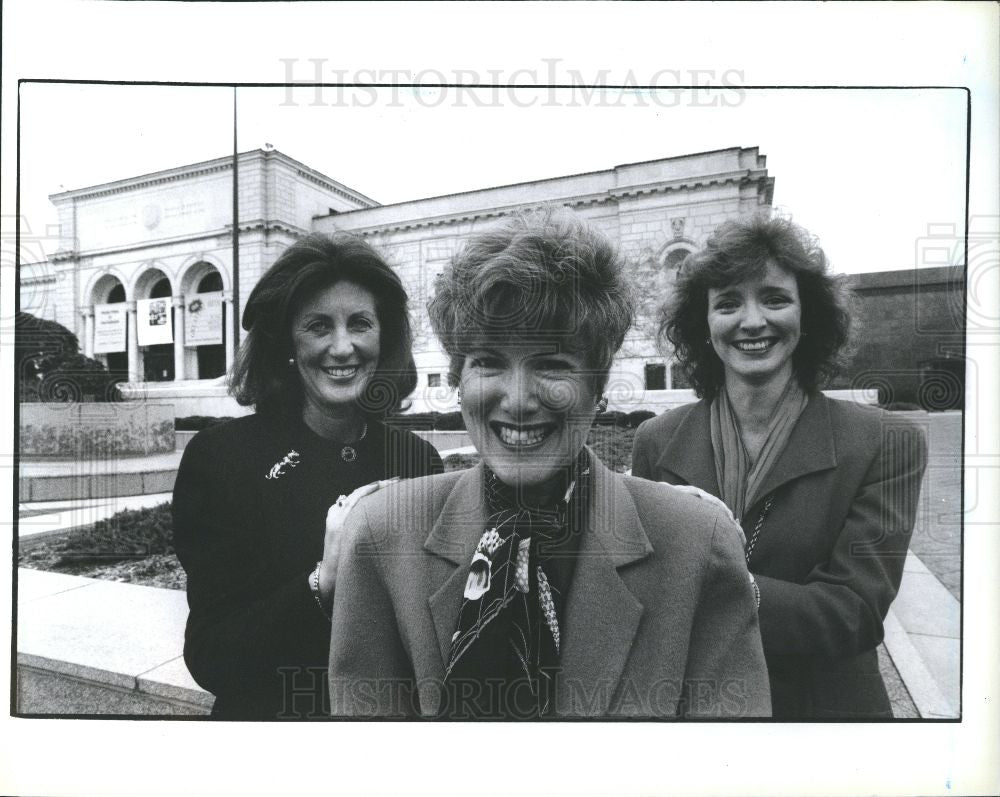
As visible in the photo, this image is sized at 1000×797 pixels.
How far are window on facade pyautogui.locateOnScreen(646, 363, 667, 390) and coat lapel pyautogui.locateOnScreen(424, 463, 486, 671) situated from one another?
0.78 metres

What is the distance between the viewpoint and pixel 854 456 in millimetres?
2641

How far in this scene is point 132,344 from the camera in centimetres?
289

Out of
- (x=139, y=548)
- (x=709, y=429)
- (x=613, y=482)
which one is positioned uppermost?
(x=709, y=429)

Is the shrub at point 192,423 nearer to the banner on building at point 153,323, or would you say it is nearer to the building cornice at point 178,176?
the banner on building at point 153,323

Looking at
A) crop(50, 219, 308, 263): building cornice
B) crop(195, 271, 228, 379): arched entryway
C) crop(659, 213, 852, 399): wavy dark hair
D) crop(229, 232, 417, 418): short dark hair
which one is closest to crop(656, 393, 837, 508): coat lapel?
crop(659, 213, 852, 399): wavy dark hair

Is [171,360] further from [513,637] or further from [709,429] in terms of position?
[709,429]

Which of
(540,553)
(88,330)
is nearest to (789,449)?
(540,553)

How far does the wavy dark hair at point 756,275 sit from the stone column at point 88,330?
8.07ft

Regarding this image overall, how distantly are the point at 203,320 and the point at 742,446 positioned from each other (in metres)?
2.39

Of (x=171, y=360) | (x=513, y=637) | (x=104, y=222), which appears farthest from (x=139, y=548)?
(x=513, y=637)

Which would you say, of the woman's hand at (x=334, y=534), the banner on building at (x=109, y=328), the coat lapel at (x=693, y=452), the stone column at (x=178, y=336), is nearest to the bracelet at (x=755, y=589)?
the coat lapel at (x=693, y=452)

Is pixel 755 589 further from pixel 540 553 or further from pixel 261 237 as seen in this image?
pixel 261 237

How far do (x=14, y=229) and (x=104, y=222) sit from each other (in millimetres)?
392

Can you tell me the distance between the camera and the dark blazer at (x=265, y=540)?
2.73 meters
